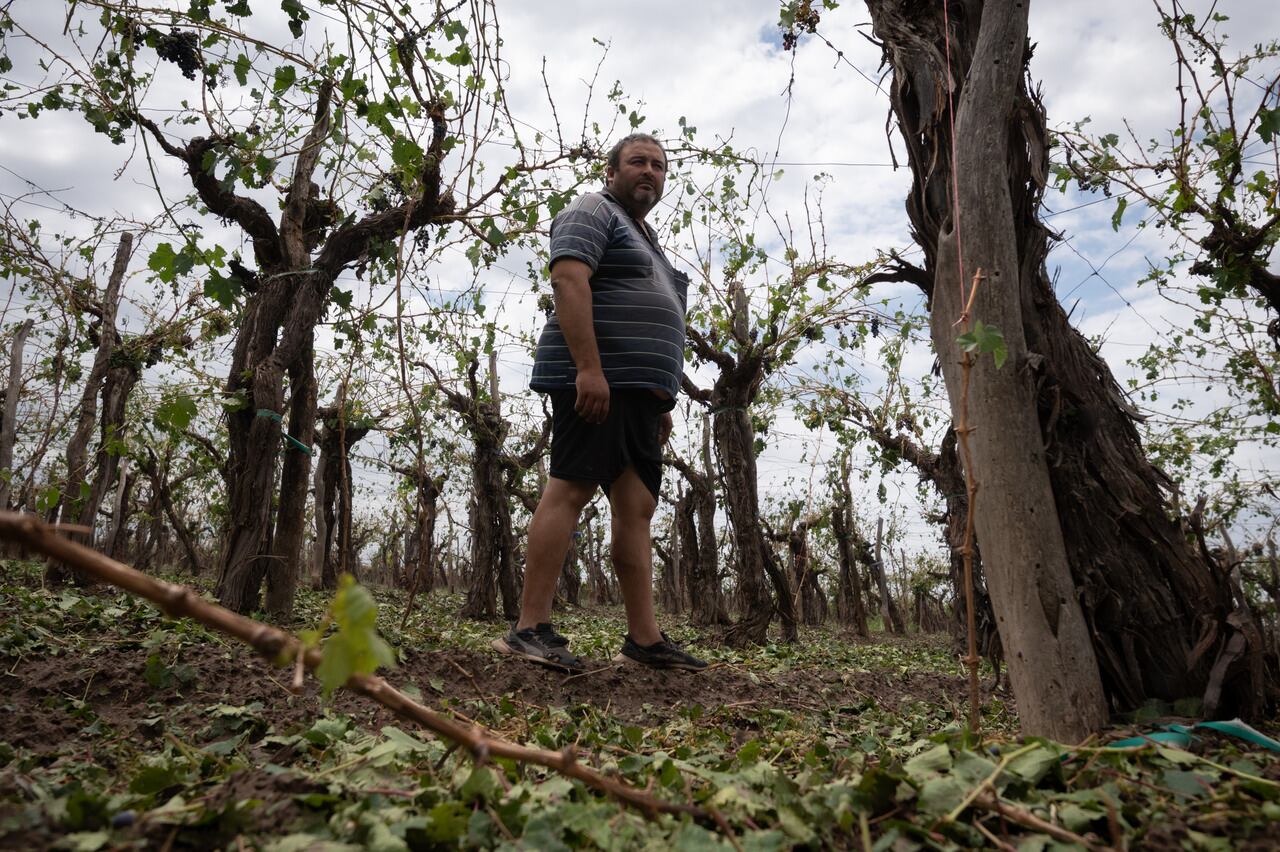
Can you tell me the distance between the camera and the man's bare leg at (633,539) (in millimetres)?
2896

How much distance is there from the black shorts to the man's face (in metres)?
0.92

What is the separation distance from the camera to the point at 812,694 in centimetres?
308

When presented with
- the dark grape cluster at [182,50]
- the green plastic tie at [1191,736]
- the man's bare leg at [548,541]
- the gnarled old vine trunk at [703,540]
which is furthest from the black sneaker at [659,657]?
the gnarled old vine trunk at [703,540]

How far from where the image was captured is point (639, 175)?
3141mm

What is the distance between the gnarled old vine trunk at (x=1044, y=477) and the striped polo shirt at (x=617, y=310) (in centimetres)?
108

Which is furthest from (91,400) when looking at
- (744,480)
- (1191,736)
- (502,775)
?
(1191,736)

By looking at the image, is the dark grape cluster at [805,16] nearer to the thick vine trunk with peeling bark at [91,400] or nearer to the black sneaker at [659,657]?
the black sneaker at [659,657]

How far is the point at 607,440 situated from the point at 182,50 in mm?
3367

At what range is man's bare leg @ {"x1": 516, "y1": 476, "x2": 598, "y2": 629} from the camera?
8.82 feet

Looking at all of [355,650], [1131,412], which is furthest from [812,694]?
[355,650]

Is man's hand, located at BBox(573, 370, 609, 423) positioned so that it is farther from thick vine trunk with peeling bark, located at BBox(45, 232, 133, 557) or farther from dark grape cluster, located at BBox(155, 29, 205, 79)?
thick vine trunk with peeling bark, located at BBox(45, 232, 133, 557)

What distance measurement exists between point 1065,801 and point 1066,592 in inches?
29.8

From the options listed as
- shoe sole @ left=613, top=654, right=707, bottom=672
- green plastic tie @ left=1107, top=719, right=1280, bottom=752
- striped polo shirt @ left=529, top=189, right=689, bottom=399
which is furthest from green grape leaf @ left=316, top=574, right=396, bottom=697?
shoe sole @ left=613, top=654, right=707, bottom=672

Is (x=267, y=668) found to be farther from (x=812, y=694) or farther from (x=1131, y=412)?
(x=1131, y=412)
